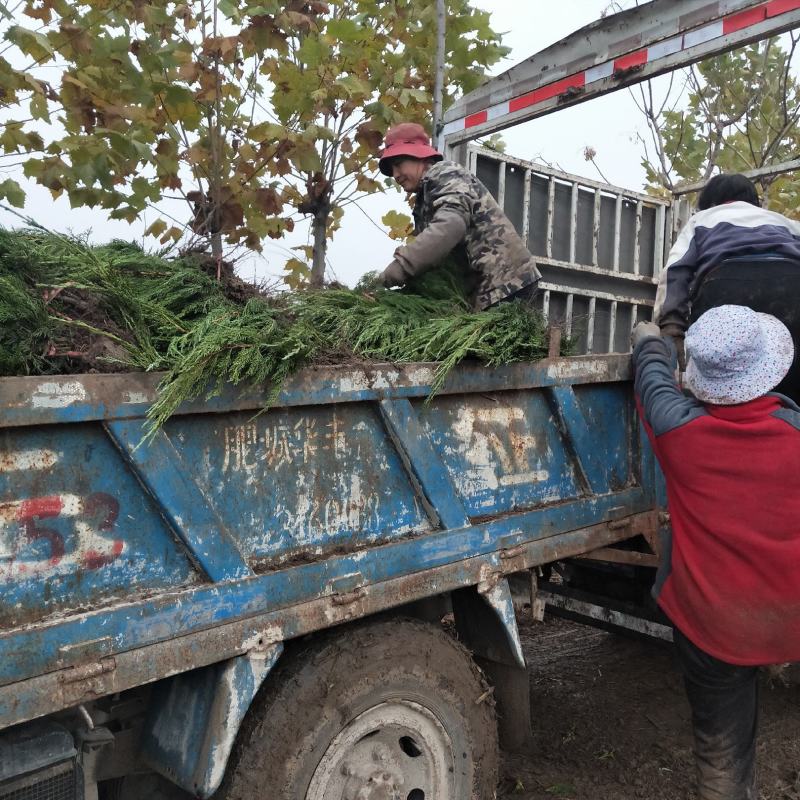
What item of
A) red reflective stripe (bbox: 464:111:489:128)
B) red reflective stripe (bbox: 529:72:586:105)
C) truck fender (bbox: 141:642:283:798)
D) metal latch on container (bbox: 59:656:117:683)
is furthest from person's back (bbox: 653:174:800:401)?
metal latch on container (bbox: 59:656:117:683)

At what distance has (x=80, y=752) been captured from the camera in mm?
1846

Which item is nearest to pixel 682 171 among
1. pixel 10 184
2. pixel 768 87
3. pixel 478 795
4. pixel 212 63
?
pixel 768 87

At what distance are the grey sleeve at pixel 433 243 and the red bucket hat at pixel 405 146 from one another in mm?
523

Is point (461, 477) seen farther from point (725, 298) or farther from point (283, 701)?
point (725, 298)

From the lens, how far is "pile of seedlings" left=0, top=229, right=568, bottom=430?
5.86 ft

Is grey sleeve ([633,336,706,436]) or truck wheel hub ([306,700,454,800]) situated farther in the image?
grey sleeve ([633,336,706,436])

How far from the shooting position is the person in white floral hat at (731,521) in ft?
7.94

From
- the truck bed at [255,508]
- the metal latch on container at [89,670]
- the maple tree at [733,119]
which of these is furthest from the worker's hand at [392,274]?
the maple tree at [733,119]

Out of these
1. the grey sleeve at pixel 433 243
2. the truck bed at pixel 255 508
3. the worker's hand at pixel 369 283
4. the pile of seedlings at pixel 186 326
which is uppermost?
the grey sleeve at pixel 433 243

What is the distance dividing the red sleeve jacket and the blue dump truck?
459mm

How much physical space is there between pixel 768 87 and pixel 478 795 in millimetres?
9724

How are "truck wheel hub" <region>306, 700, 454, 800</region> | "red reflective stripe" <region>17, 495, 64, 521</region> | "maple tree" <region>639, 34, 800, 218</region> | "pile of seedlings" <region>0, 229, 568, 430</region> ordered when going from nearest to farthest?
"red reflective stripe" <region>17, 495, 64, 521</region> → "pile of seedlings" <region>0, 229, 568, 430</region> → "truck wheel hub" <region>306, 700, 454, 800</region> → "maple tree" <region>639, 34, 800, 218</region>

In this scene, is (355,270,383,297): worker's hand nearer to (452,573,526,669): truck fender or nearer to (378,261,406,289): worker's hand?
(378,261,406,289): worker's hand

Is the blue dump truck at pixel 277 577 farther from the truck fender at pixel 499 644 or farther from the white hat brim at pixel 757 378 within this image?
the white hat brim at pixel 757 378
